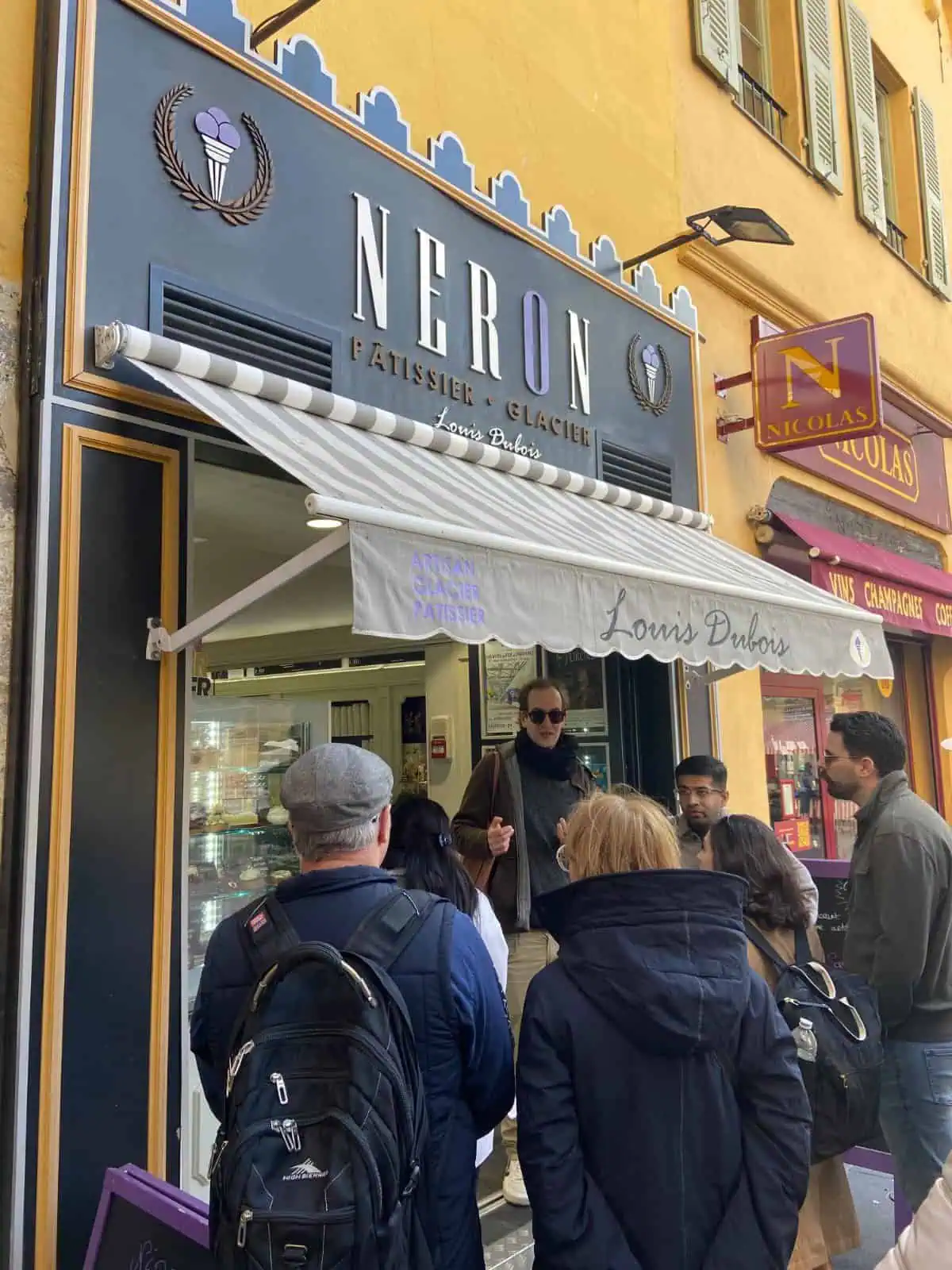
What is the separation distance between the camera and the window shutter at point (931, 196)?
10.5m

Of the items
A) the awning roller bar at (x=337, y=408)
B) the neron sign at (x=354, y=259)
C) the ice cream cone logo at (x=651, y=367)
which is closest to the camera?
the awning roller bar at (x=337, y=408)

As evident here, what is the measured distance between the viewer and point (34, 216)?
3055mm

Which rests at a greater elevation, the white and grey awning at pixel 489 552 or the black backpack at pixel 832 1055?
the white and grey awning at pixel 489 552

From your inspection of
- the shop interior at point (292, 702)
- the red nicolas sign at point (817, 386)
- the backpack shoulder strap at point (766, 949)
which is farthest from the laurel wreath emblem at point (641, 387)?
the backpack shoulder strap at point (766, 949)

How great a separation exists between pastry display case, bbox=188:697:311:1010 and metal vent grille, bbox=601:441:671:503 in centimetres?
229

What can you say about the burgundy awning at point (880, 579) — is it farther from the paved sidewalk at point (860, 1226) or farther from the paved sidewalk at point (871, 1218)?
the paved sidewalk at point (860, 1226)

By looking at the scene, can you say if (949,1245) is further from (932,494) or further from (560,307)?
(932,494)

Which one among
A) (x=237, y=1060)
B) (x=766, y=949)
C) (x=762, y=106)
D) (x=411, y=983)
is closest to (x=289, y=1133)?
(x=237, y=1060)

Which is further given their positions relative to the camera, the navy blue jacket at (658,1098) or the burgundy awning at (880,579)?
the burgundy awning at (880,579)

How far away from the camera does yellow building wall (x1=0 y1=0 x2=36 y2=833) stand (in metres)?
2.87

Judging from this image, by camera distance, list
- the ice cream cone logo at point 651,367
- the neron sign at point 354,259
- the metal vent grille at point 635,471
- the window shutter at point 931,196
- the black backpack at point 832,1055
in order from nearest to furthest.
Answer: the black backpack at point 832,1055 < the neron sign at point 354,259 < the metal vent grille at point 635,471 < the ice cream cone logo at point 651,367 < the window shutter at point 931,196

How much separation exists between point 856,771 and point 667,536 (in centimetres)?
195

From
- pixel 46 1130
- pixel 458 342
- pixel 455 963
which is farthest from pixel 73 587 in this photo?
pixel 458 342

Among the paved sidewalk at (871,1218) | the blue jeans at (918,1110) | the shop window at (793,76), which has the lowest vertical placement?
the paved sidewalk at (871,1218)
